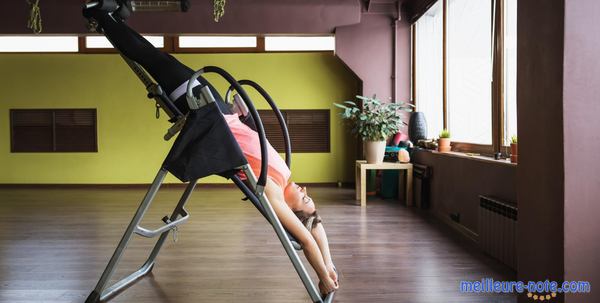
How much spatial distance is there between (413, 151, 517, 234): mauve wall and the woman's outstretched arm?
1.60 m

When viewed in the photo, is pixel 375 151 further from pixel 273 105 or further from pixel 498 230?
pixel 273 105

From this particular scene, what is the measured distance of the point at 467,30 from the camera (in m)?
4.31

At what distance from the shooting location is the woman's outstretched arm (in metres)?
2.08

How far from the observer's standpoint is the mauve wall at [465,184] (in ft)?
10.5

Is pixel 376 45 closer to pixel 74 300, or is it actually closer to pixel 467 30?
pixel 467 30

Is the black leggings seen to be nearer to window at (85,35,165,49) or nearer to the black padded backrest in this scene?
the black padded backrest

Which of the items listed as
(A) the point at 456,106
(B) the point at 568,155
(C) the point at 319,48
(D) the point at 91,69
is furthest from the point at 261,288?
(D) the point at 91,69

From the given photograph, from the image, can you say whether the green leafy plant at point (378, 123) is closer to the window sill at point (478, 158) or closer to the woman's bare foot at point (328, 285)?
the window sill at point (478, 158)

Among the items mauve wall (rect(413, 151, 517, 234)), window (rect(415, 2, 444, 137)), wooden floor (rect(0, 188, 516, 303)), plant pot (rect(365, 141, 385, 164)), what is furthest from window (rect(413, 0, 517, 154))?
wooden floor (rect(0, 188, 516, 303))

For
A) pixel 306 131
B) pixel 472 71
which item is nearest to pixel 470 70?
pixel 472 71

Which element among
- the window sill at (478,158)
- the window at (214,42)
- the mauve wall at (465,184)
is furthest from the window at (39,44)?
the window sill at (478,158)

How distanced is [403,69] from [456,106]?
6.39ft

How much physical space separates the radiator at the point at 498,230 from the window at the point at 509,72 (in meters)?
0.62

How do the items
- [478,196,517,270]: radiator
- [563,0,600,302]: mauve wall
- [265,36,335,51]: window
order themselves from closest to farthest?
[563,0,600,302]: mauve wall < [478,196,517,270]: radiator < [265,36,335,51]: window
